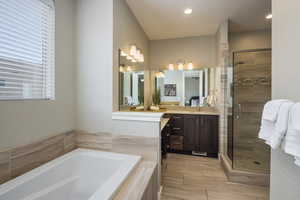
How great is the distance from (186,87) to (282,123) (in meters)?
2.62

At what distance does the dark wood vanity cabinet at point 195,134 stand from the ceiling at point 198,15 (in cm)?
192

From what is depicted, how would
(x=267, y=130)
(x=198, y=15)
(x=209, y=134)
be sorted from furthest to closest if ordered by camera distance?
1. (x=209, y=134)
2. (x=198, y=15)
3. (x=267, y=130)

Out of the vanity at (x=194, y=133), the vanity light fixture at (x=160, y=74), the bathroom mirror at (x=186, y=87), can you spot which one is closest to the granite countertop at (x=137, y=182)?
the vanity at (x=194, y=133)

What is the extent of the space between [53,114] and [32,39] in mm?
824

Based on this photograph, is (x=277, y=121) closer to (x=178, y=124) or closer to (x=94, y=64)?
(x=94, y=64)

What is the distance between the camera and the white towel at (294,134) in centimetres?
82

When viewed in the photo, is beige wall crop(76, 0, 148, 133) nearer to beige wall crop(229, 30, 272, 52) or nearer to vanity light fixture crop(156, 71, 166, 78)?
vanity light fixture crop(156, 71, 166, 78)

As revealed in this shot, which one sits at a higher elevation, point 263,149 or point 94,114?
point 94,114

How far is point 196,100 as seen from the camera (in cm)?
345

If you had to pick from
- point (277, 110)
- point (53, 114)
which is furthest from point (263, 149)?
point (53, 114)

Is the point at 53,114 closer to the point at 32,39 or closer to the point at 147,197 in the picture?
the point at 32,39

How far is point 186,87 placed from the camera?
3.52 metres

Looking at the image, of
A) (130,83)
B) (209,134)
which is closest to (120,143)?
(130,83)

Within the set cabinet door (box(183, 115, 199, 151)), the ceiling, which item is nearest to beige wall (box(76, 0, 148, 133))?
the ceiling
